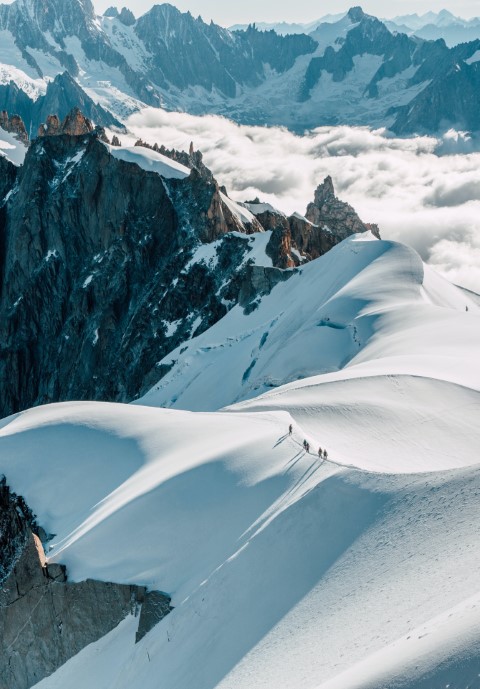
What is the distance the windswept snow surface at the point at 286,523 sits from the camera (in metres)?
21.7

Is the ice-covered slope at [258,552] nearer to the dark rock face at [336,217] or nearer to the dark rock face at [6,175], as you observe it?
the dark rock face at [336,217]

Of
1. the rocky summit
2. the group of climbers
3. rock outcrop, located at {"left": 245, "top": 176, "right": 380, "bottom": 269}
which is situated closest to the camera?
the group of climbers

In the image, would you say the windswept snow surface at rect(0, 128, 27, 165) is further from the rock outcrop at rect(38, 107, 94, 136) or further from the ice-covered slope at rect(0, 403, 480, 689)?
the ice-covered slope at rect(0, 403, 480, 689)

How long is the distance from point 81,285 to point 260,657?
359 ft

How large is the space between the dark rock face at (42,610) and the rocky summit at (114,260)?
6420cm

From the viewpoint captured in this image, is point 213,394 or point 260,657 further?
point 213,394

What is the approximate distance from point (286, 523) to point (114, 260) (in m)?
97.9

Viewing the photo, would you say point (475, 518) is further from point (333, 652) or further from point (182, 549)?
point (182, 549)

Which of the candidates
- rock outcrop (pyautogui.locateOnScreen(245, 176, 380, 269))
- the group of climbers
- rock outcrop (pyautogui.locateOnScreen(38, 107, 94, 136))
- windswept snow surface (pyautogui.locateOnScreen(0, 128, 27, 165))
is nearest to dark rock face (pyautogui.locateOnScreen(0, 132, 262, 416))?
rock outcrop (pyautogui.locateOnScreen(245, 176, 380, 269))

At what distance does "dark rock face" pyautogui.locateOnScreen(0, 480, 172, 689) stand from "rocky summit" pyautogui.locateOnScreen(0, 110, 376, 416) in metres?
64.2

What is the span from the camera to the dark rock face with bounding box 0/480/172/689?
3209cm

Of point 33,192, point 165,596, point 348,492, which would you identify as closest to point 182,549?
point 165,596

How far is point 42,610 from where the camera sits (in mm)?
33906

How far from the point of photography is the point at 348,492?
100ft
